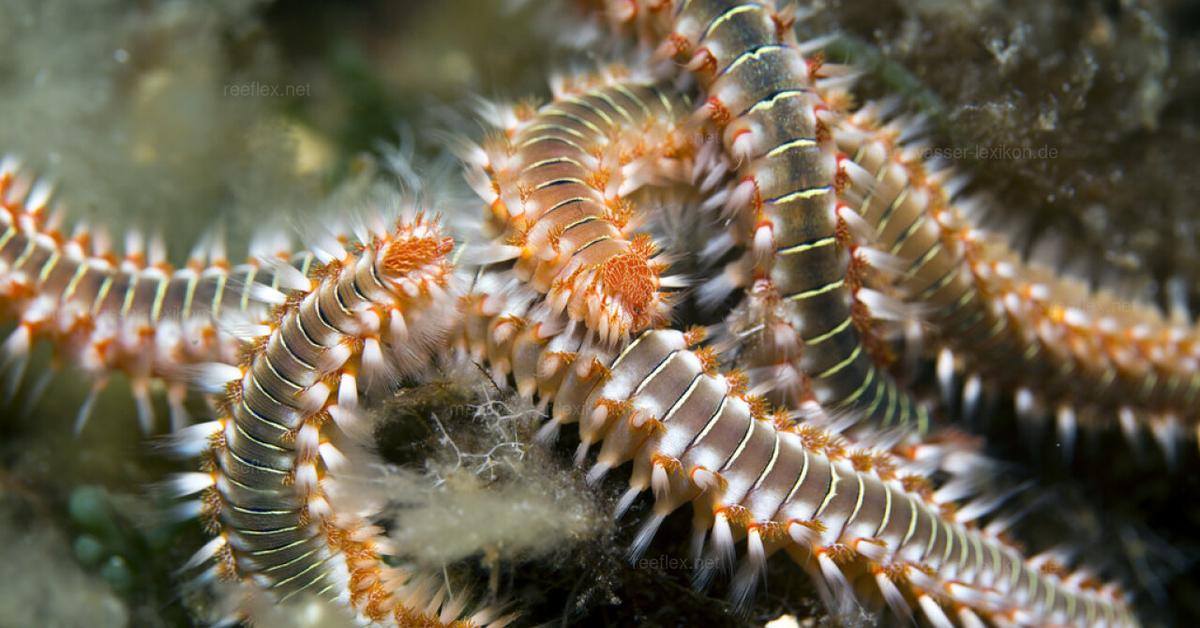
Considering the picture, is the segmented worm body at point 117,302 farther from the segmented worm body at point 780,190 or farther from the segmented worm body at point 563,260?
the segmented worm body at point 780,190

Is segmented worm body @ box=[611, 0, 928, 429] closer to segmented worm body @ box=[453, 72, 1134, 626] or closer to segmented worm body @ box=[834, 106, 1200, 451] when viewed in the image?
segmented worm body @ box=[834, 106, 1200, 451]

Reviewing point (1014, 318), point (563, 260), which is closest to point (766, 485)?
point (563, 260)

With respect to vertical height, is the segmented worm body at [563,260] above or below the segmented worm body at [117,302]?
above

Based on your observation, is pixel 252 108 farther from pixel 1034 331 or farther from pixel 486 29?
pixel 1034 331

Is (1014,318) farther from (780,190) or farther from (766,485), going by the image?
(766,485)

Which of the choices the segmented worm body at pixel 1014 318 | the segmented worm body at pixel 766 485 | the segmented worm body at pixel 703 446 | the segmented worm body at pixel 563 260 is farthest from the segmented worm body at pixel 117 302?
the segmented worm body at pixel 1014 318

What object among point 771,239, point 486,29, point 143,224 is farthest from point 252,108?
point 771,239
